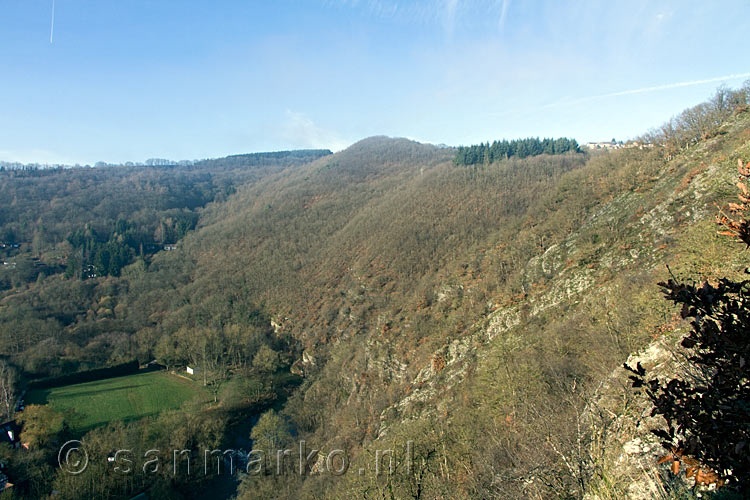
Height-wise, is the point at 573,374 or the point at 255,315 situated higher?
the point at 573,374

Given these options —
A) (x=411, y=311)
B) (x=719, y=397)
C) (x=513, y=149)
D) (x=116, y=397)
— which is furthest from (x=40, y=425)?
(x=513, y=149)

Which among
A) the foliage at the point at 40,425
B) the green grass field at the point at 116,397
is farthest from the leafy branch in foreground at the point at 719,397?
the green grass field at the point at 116,397

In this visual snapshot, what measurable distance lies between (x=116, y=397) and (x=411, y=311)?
39.4m

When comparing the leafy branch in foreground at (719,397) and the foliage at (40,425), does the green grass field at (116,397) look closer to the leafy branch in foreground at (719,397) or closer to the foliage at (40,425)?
the foliage at (40,425)

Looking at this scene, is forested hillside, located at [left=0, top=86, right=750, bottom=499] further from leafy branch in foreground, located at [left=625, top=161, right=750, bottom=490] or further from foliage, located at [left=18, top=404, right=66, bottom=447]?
foliage, located at [left=18, top=404, right=66, bottom=447]

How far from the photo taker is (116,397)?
151 feet

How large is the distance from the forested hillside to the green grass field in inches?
135

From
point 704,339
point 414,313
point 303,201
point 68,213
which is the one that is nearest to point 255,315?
point 414,313

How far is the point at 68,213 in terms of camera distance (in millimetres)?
109188

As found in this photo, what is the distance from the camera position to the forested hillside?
568 inches

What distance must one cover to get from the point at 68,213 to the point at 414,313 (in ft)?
397

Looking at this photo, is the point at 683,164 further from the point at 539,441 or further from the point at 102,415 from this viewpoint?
the point at 102,415

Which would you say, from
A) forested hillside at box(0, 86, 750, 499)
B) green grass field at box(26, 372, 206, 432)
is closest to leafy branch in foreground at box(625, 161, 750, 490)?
forested hillside at box(0, 86, 750, 499)

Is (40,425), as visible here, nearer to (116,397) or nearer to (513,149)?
(116,397)
